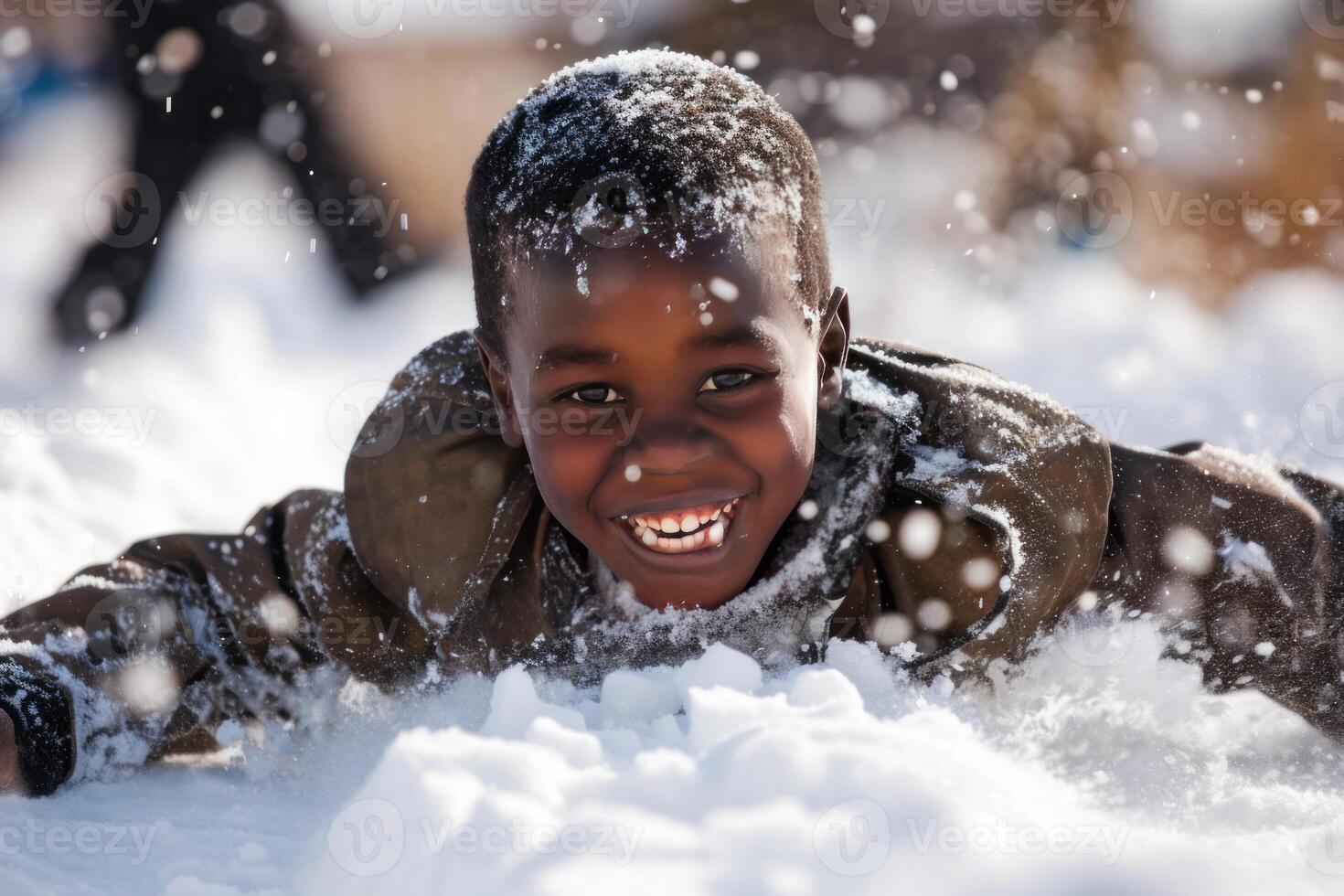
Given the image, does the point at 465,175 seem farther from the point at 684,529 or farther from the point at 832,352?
the point at 684,529

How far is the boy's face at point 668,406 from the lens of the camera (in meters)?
1.60

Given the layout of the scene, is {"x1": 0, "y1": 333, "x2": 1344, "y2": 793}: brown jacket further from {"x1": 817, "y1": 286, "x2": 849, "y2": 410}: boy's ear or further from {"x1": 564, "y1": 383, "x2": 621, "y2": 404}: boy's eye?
{"x1": 564, "y1": 383, "x2": 621, "y2": 404}: boy's eye

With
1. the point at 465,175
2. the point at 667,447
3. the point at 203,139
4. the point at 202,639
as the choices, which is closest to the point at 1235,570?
the point at 667,447

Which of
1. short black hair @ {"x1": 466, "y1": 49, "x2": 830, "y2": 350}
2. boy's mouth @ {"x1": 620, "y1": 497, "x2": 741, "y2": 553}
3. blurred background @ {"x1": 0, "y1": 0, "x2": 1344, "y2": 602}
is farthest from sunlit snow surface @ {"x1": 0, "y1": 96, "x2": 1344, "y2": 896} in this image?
short black hair @ {"x1": 466, "y1": 49, "x2": 830, "y2": 350}

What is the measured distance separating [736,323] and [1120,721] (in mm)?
911

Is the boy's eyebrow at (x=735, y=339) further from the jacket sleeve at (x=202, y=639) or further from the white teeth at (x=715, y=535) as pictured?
the jacket sleeve at (x=202, y=639)

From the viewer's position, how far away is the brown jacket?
1820mm

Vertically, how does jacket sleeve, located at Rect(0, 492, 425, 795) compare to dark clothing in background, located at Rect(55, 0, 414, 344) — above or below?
below

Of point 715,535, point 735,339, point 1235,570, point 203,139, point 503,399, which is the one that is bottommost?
point 1235,570

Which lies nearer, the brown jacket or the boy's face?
the boy's face

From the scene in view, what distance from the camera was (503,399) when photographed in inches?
75.9

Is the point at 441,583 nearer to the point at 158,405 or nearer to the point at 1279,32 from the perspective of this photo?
the point at 158,405

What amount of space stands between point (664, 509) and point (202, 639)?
2.98ft

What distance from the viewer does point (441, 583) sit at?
1.93 m
